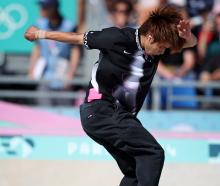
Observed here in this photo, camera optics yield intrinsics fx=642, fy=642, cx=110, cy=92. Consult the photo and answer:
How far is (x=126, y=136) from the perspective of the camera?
11.9ft

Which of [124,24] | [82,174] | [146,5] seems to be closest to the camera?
[82,174]

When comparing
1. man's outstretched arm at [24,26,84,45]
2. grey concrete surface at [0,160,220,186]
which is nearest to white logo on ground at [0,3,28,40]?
grey concrete surface at [0,160,220,186]

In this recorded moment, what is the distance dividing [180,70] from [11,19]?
2.13 metres

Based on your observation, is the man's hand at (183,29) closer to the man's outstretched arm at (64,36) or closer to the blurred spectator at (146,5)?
the man's outstretched arm at (64,36)

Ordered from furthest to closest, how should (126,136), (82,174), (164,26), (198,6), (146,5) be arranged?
(198,6) < (146,5) < (82,174) < (126,136) < (164,26)

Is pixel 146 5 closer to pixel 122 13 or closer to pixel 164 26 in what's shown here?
pixel 122 13

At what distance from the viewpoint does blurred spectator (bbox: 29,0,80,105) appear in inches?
298

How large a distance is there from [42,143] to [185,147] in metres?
1.23

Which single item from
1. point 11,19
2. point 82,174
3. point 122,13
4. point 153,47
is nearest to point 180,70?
point 122,13

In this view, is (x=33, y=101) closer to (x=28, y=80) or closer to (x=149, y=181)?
(x=28, y=80)

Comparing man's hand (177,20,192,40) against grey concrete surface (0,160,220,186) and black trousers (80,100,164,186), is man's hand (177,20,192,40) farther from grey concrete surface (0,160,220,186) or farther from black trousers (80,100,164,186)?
grey concrete surface (0,160,220,186)

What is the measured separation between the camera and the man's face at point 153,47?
11.7 feet

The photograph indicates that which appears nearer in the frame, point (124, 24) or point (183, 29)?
point (183, 29)

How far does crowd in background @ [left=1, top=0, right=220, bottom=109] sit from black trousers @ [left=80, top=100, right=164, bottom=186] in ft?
12.1
